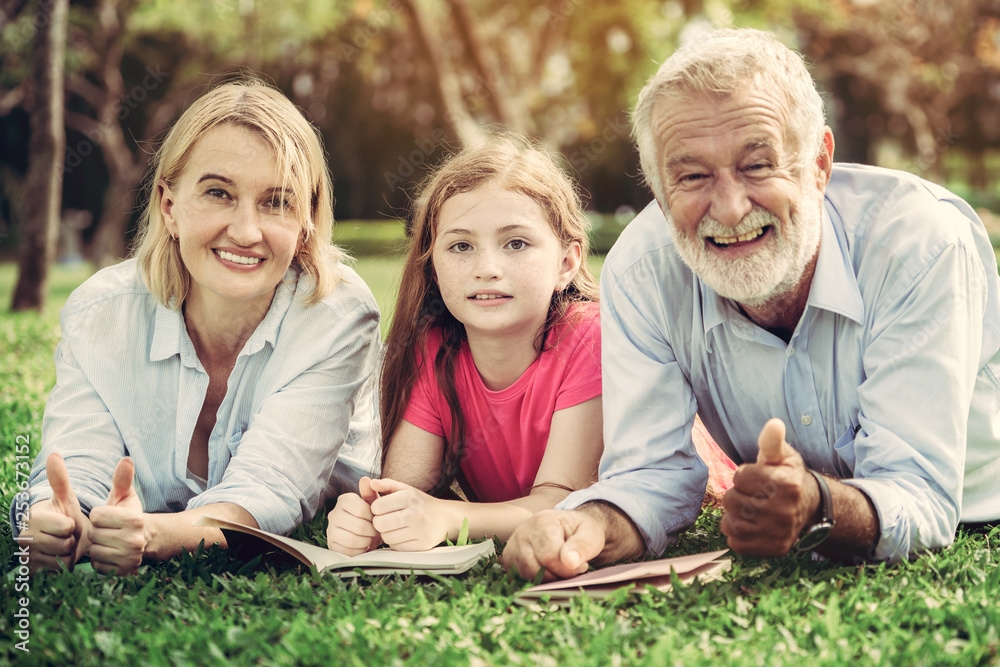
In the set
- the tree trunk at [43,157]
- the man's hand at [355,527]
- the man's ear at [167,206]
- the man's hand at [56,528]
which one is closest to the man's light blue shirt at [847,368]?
the man's hand at [355,527]

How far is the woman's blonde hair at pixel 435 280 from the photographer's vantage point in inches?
134

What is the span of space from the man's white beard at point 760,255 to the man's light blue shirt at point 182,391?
129 cm

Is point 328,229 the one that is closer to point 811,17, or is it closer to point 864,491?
point 864,491

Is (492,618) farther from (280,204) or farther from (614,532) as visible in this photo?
(280,204)

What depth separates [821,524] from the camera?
2.34m

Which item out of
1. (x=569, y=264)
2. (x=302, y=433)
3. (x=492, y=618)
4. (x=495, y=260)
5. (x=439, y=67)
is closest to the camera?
(x=492, y=618)

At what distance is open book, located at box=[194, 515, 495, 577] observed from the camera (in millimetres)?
A: 2580

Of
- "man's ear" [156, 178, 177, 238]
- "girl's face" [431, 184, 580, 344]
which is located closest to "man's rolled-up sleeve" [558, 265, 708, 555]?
"girl's face" [431, 184, 580, 344]

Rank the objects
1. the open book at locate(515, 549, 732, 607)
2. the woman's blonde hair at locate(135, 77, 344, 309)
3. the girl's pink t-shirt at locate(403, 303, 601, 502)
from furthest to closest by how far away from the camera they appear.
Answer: the girl's pink t-shirt at locate(403, 303, 601, 502), the woman's blonde hair at locate(135, 77, 344, 309), the open book at locate(515, 549, 732, 607)

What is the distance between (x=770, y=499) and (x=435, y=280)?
1.77m

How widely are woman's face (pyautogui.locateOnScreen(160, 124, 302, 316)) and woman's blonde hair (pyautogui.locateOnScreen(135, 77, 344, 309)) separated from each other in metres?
0.04

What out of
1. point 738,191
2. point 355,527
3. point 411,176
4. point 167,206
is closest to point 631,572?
point 355,527

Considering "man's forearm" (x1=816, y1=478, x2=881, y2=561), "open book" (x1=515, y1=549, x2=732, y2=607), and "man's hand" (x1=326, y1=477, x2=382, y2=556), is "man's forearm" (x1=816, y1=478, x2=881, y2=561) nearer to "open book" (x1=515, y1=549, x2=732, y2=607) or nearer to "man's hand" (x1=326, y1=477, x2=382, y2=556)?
"open book" (x1=515, y1=549, x2=732, y2=607)

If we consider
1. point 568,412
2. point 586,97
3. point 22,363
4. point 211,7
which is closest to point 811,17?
point 586,97
